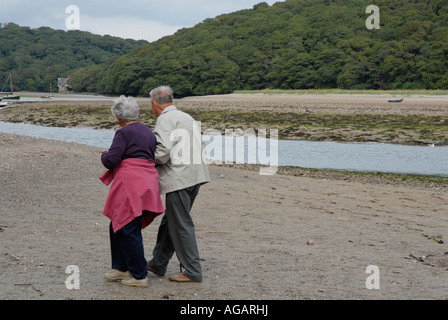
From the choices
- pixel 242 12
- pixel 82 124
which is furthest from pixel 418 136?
pixel 242 12

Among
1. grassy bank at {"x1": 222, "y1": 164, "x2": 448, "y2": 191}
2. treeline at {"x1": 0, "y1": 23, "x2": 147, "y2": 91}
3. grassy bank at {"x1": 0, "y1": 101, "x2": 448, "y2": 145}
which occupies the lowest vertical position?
grassy bank at {"x1": 222, "y1": 164, "x2": 448, "y2": 191}

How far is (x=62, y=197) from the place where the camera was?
9422mm

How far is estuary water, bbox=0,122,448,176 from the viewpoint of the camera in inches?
709

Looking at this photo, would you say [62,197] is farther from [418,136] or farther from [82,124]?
[82,124]

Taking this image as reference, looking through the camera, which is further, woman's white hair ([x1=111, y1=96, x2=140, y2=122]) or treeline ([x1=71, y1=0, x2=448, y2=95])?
treeline ([x1=71, y1=0, x2=448, y2=95])

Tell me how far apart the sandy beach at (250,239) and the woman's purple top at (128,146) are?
1.22m

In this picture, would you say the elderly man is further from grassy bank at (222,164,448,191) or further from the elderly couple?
grassy bank at (222,164,448,191)

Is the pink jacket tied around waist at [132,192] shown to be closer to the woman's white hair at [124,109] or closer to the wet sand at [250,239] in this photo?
the woman's white hair at [124,109]

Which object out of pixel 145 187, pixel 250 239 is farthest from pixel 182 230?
pixel 250 239

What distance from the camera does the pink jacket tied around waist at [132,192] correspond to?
180 inches

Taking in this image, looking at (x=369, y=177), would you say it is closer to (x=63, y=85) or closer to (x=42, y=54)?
(x=63, y=85)

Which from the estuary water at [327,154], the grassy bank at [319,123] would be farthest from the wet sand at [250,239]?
the grassy bank at [319,123]

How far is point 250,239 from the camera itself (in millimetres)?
7172

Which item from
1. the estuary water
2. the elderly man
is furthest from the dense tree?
the elderly man
